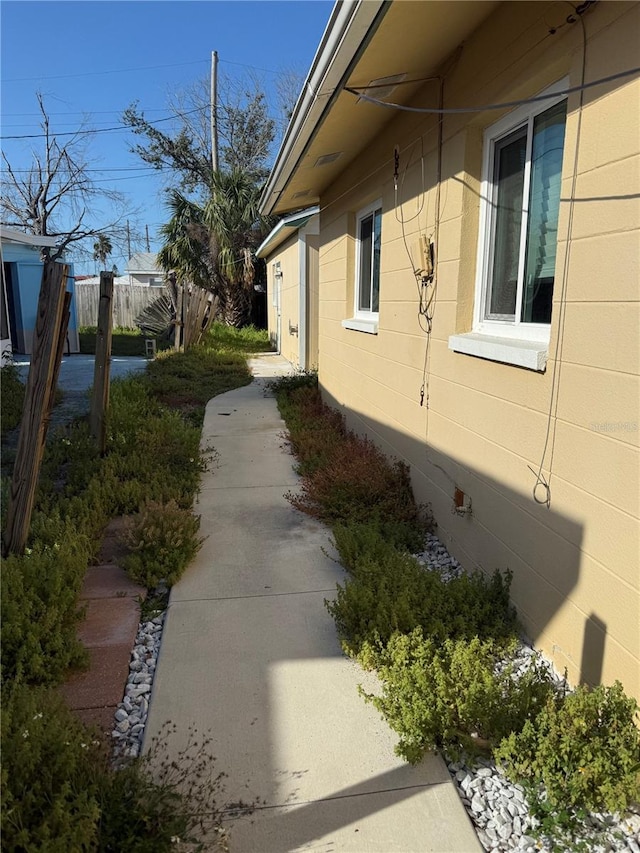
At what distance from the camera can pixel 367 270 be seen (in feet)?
21.3

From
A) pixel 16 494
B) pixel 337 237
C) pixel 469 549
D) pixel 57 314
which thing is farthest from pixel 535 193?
Result: pixel 337 237

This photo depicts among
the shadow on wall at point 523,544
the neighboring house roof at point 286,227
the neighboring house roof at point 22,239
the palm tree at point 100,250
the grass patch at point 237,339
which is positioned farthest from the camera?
the palm tree at point 100,250

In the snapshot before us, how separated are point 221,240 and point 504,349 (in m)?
16.7

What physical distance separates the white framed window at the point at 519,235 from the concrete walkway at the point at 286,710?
1790mm

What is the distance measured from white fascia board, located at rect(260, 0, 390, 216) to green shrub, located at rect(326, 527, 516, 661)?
2.81m

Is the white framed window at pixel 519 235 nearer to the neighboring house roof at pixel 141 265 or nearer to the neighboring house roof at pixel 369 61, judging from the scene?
the neighboring house roof at pixel 369 61

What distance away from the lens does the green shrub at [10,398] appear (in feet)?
22.7

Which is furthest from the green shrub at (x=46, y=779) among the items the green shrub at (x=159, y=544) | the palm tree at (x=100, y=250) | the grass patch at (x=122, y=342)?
the palm tree at (x=100, y=250)

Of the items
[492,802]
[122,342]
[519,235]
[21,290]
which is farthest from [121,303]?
[492,802]

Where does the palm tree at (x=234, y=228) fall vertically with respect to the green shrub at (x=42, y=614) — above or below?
above

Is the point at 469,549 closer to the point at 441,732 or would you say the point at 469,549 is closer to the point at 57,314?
the point at 441,732

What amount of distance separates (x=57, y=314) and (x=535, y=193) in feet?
9.41

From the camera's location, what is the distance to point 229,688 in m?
2.64

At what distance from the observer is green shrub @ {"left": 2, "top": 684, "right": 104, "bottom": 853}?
1591mm
